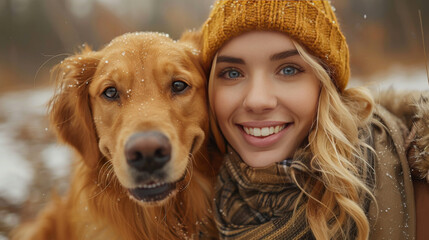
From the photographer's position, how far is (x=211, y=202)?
2395 millimetres

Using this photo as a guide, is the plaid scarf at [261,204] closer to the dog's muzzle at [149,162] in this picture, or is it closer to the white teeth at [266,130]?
the white teeth at [266,130]

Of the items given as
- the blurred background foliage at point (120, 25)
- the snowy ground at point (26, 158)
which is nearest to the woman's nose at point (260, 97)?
the blurred background foliage at point (120, 25)

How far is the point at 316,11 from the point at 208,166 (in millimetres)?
1207

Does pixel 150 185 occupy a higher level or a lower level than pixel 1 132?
higher

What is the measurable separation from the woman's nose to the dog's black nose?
20.1 inches

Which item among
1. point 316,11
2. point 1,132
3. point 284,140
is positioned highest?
point 316,11

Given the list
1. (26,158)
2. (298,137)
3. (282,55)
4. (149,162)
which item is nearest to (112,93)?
(149,162)

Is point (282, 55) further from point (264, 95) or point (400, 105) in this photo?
point (400, 105)

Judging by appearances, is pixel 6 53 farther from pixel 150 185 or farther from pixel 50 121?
pixel 150 185

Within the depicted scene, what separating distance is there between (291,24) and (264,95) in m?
0.42

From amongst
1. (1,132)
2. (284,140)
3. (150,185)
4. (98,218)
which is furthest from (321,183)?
(1,132)

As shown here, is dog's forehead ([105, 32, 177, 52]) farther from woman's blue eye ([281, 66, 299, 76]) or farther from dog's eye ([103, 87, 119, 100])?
woman's blue eye ([281, 66, 299, 76])

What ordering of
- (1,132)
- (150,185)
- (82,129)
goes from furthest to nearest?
(1,132), (82,129), (150,185)

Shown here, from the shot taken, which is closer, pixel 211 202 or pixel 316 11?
pixel 316 11
